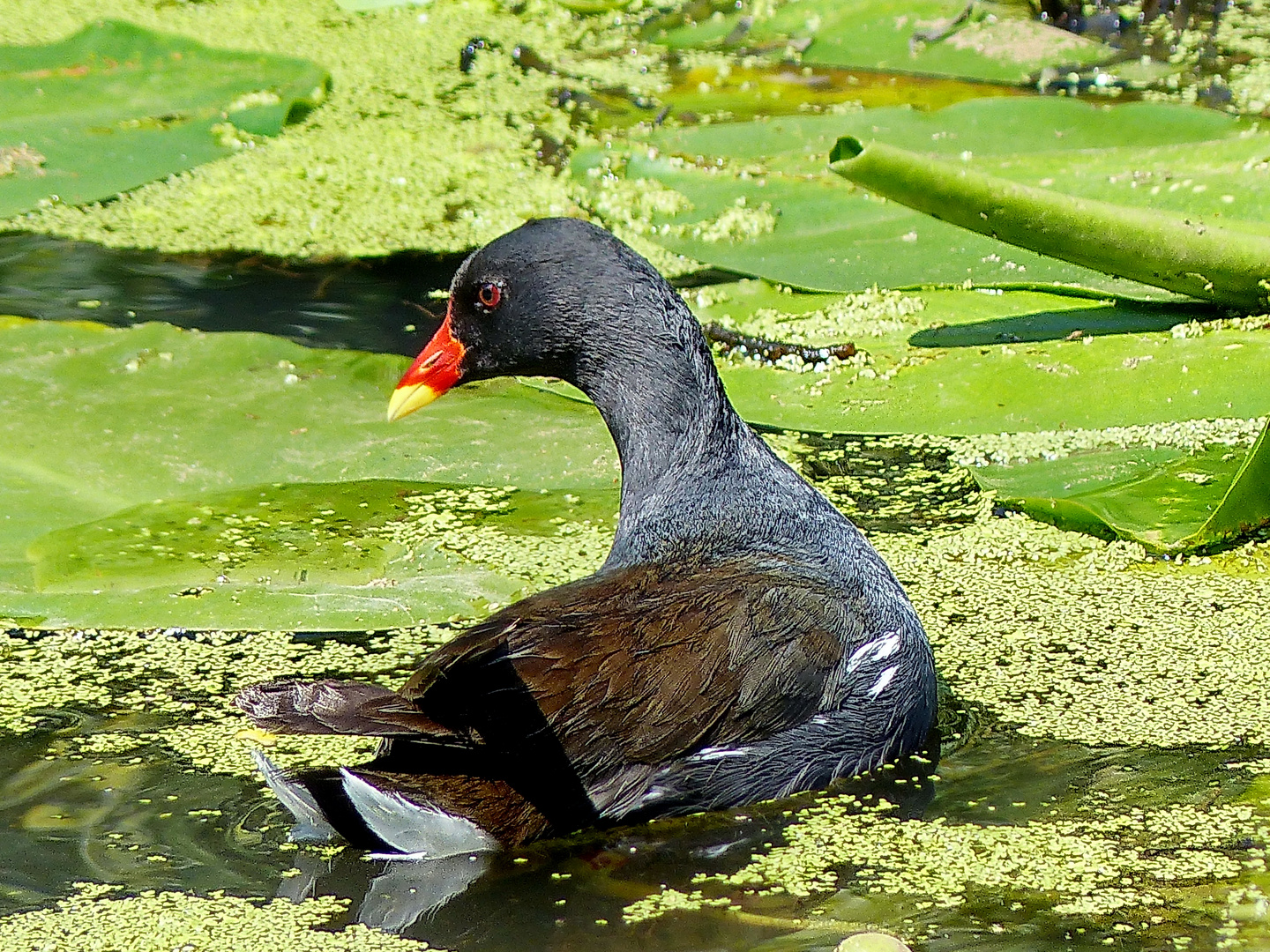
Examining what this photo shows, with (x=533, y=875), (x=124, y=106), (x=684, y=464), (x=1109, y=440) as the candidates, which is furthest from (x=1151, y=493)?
(x=124, y=106)

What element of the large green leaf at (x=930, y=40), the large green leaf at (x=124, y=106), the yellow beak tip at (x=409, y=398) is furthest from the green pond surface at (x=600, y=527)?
the large green leaf at (x=930, y=40)

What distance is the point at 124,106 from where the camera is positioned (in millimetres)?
5117

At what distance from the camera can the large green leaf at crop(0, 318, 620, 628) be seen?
277cm

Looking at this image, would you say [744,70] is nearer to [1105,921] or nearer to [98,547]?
[98,547]

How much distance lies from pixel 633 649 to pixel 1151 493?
116 centimetres

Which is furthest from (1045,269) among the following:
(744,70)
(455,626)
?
(744,70)

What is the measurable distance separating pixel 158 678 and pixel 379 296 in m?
1.79

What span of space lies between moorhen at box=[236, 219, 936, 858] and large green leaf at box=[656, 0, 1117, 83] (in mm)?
3200

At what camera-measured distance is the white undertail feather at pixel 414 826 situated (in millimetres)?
2152

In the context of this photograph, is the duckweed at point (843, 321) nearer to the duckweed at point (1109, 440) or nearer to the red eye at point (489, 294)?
the duckweed at point (1109, 440)

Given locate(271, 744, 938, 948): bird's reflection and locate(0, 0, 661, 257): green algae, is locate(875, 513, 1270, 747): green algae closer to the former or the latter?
locate(271, 744, 938, 948): bird's reflection

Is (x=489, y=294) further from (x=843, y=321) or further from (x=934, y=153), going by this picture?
(x=934, y=153)

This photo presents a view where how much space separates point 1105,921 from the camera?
2027mm

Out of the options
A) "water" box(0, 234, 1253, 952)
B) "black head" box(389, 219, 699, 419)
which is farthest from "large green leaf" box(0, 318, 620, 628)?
"black head" box(389, 219, 699, 419)
